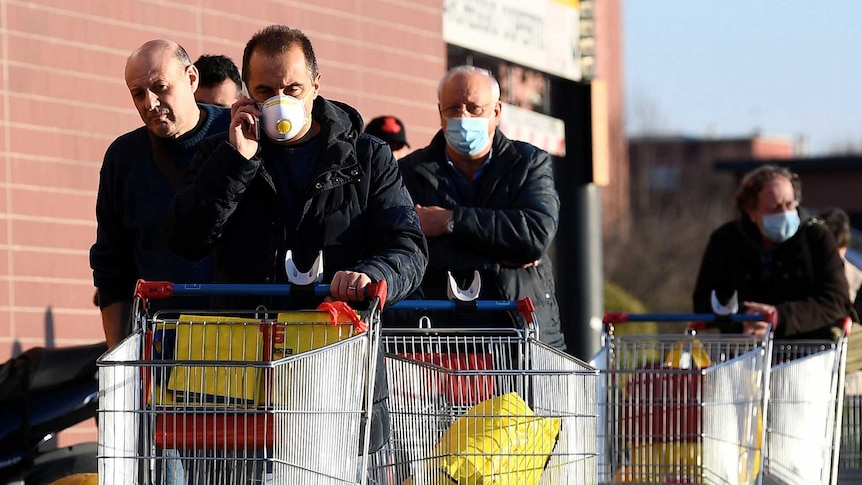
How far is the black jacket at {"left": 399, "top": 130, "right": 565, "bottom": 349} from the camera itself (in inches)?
264

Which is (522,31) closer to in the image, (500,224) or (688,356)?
(688,356)

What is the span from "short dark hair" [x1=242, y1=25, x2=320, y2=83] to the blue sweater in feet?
2.27

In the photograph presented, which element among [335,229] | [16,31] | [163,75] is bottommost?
[335,229]

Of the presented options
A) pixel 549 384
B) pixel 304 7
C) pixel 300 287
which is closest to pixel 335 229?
pixel 300 287

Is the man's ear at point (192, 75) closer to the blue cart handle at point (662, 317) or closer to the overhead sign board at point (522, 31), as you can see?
the blue cart handle at point (662, 317)

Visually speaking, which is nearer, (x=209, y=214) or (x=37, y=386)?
(x=209, y=214)

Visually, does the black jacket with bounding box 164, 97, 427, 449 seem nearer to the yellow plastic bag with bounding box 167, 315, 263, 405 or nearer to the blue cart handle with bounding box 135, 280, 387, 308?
the blue cart handle with bounding box 135, 280, 387, 308

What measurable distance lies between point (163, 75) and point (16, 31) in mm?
3190

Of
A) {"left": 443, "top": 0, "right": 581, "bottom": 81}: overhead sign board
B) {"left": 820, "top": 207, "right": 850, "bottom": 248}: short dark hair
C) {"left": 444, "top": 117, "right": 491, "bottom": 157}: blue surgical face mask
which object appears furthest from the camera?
{"left": 443, "top": 0, "right": 581, "bottom": 81}: overhead sign board

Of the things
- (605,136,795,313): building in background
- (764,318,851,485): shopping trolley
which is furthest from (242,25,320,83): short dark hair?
(605,136,795,313): building in background

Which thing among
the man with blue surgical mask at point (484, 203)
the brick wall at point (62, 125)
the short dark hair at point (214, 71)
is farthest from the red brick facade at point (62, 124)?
the man with blue surgical mask at point (484, 203)

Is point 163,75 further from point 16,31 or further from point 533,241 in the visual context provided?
point 16,31

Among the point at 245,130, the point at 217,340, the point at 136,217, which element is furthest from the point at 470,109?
the point at 217,340

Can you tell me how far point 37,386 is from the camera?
738 cm
